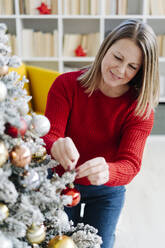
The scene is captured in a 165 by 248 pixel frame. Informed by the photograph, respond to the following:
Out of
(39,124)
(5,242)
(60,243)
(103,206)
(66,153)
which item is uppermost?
(39,124)

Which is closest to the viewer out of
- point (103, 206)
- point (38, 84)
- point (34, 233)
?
point (34, 233)

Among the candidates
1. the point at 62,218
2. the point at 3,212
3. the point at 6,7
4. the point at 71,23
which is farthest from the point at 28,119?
the point at 71,23

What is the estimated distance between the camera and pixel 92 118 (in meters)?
1.10

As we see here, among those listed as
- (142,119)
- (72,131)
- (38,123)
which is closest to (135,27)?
(142,119)

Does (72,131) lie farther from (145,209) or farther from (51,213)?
(145,209)

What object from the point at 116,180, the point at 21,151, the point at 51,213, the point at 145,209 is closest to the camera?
the point at 21,151

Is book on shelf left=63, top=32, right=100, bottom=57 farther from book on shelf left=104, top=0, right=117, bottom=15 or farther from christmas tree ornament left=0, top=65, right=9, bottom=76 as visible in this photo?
christmas tree ornament left=0, top=65, right=9, bottom=76

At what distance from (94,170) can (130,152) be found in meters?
0.28

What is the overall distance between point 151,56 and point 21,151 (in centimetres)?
66

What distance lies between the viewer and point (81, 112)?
1.10m

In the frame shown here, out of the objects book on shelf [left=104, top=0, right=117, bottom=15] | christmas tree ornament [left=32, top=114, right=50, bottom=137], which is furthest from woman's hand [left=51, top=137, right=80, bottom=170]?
book on shelf [left=104, top=0, right=117, bottom=15]

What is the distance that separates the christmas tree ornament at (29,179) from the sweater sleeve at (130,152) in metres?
0.32

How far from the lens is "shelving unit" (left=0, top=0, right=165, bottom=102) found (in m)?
2.68

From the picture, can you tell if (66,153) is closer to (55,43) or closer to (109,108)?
(109,108)
